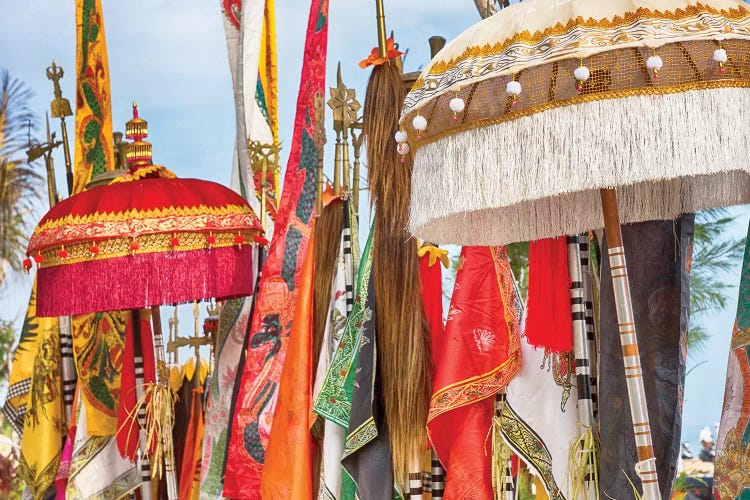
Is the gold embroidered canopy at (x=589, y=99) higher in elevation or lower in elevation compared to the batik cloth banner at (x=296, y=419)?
higher

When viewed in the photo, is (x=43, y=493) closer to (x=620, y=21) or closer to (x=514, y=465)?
(x=514, y=465)

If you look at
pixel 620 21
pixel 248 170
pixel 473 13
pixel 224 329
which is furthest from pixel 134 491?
pixel 473 13

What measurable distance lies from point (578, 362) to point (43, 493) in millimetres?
2132

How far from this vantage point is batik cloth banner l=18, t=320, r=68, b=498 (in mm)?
3619

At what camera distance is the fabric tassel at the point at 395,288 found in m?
2.34

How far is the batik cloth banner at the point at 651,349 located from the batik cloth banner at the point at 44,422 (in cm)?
213

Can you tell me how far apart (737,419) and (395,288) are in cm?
75

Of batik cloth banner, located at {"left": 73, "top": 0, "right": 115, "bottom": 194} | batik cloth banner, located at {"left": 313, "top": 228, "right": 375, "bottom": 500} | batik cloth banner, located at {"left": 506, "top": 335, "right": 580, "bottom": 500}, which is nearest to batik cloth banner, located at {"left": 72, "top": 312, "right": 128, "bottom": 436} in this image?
batik cloth banner, located at {"left": 73, "top": 0, "right": 115, "bottom": 194}

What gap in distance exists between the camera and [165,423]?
3215 millimetres

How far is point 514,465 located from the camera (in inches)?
89.1

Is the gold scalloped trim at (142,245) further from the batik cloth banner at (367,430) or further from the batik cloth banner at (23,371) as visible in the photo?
the batik cloth banner at (23,371)

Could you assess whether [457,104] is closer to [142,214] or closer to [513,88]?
[513,88]

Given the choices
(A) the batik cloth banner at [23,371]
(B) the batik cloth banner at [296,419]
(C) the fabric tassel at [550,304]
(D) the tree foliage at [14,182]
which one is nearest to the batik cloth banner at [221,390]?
(B) the batik cloth banner at [296,419]

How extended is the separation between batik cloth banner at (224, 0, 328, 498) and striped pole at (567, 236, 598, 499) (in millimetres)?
876
